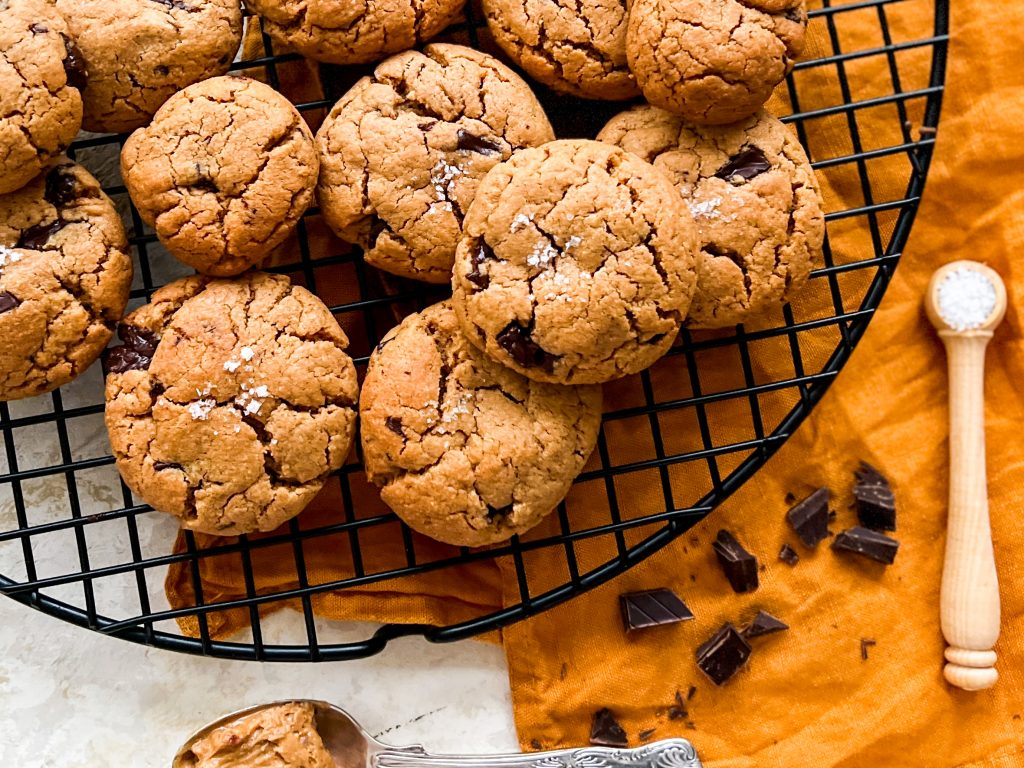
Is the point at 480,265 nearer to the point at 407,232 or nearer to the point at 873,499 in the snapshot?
the point at 407,232

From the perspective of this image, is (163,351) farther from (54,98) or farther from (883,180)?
(883,180)

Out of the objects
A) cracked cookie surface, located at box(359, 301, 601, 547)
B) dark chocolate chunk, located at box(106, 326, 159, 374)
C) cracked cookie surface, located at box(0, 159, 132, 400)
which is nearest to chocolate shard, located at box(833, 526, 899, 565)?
cracked cookie surface, located at box(359, 301, 601, 547)

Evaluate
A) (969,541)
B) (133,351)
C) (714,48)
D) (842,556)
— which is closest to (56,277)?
(133,351)

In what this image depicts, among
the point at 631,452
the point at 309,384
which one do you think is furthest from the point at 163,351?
the point at 631,452

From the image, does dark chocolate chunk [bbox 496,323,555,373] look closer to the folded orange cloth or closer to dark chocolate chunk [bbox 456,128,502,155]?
dark chocolate chunk [bbox 456,128,502,155]

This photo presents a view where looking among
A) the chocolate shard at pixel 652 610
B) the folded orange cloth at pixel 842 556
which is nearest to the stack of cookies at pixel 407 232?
the folded orange cloth at pixel 842 556

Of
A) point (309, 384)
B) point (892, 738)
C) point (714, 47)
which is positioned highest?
point (714, 47)
